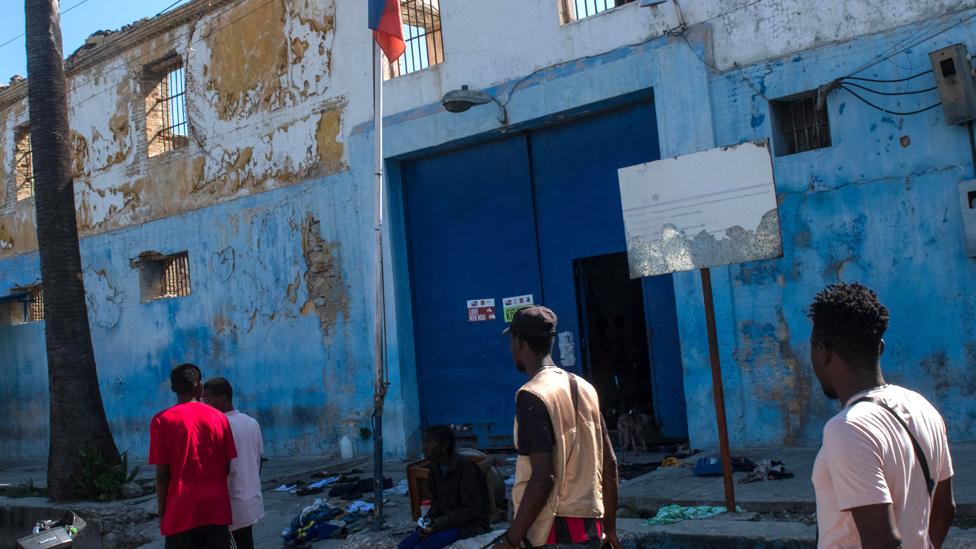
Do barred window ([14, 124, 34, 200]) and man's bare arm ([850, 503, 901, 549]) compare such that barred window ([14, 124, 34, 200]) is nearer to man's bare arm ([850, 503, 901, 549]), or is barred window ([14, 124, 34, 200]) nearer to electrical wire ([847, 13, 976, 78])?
electrical wire ([847, 13, 976, 78])

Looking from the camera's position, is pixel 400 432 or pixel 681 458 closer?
pixel 681 458

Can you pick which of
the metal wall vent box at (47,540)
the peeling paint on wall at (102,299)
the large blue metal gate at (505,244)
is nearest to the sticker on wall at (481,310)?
the large blue metal gate at (505,244)

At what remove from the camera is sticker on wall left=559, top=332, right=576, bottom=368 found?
1017 centimetres

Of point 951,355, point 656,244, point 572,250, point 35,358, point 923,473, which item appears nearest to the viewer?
point 923,473

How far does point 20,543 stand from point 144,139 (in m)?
9.72

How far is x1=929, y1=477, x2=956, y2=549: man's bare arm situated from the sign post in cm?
342

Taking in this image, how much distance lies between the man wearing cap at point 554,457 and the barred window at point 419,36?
7.91m

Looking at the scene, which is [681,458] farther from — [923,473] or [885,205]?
[923,473]

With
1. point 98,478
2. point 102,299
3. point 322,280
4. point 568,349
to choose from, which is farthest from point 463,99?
point 102,299

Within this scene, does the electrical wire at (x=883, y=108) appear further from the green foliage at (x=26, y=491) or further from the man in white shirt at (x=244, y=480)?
the green foliage at (x=26, y=491)

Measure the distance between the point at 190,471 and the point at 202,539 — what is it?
0.43m

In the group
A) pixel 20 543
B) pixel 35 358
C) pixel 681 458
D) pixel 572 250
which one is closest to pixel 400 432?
pixel 572 250

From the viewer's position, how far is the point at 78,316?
36.9 ft

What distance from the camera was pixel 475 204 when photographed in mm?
11008
